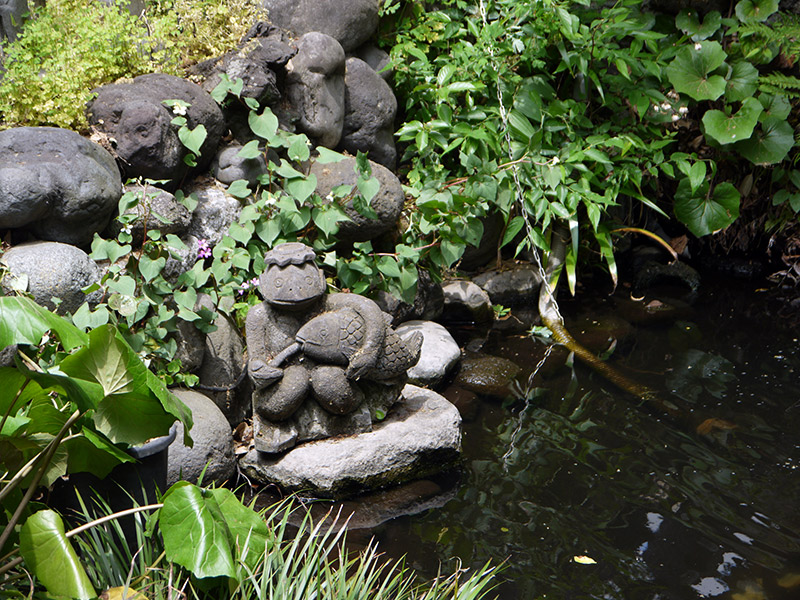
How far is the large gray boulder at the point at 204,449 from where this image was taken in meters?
Result: 3.54

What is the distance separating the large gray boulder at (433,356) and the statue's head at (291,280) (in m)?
0.97

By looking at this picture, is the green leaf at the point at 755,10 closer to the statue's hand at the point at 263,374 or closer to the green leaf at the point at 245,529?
the statue's hand at the point at 263,374

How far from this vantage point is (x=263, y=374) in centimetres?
368

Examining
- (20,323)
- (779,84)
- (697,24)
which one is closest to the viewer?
(20,323)

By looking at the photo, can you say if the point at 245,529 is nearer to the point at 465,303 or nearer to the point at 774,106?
the point at 465,303

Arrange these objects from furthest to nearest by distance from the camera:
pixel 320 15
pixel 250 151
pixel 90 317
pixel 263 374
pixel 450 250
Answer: pixel 320 15
pixel 450 250
pixel 250 151
pixel 263 374
pixel 90 317

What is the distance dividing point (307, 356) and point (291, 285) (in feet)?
1.30

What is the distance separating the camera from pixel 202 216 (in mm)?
4660

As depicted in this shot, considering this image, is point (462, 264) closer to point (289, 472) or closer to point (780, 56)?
point (289, 472)

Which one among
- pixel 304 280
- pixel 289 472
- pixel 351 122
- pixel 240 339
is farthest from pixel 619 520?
pixel 351 122

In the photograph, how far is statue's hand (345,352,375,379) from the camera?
3754 millimetres

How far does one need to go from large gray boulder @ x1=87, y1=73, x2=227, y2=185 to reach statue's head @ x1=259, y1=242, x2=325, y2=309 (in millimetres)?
1161

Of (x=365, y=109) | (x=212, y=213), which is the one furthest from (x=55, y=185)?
(x=365, y=109)

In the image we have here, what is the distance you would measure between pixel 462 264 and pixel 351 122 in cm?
154
